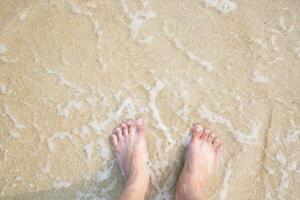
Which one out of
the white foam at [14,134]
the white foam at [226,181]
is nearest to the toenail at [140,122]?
the white foam at [226,181]

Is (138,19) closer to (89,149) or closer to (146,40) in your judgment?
(146,40)

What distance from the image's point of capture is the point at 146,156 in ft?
6.80

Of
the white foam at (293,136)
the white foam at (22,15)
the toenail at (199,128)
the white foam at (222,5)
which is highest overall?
the white foam at (222,5)

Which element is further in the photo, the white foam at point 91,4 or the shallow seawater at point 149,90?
the white foam at point 91,4

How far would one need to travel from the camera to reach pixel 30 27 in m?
2.17

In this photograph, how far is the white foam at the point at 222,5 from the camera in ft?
7.22

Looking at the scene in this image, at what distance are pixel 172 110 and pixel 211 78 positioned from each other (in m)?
0.27

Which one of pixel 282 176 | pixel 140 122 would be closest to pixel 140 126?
pixel 140 122

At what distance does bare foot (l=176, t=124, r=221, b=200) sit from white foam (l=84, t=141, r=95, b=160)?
466 millimetres

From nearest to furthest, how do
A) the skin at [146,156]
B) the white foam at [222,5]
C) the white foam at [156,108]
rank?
the skin at [146,156], the white foam at [156,108], the white foam at [222,5]

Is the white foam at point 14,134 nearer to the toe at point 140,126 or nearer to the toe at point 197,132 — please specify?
the toe at point 140,126

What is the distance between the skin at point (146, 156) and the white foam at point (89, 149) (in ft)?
0.37

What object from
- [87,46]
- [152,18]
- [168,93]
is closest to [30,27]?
[87,46]

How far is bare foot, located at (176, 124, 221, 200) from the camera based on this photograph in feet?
6.54
